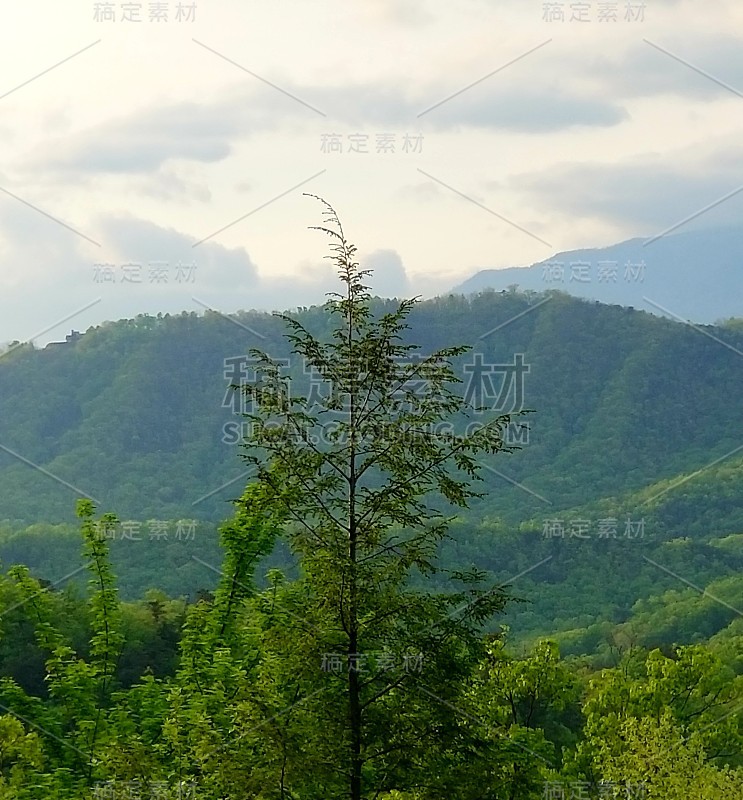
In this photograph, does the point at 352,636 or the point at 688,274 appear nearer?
the point at 352,636

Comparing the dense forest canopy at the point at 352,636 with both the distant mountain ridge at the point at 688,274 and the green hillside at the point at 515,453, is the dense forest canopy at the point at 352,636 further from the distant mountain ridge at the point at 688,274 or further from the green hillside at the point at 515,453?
the distant mountain ridge at the point at 688,274

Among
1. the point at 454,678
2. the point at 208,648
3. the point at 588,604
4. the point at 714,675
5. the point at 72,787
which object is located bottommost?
the point at 588,604

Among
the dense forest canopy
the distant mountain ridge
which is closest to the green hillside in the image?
the dense forest canopy

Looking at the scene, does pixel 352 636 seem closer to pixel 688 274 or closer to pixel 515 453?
pixel 515 453

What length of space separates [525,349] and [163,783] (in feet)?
211

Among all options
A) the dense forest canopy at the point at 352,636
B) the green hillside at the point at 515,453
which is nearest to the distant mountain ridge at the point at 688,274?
the green hillside at the point at 515,453

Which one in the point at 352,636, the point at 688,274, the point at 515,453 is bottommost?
the point at 515,453

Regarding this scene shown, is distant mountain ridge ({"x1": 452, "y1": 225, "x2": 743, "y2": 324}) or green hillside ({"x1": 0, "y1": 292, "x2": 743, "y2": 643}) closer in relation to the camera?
green hillside ({"x1": 0, "y1": 292, "x2": 743, "y2": 643})

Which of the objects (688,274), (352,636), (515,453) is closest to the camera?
(352,636)

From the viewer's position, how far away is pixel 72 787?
9.80 m

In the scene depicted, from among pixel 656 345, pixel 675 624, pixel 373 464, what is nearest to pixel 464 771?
pixel 373 464

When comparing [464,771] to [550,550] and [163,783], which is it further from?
[550,550]

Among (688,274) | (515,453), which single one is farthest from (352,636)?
(688,274)

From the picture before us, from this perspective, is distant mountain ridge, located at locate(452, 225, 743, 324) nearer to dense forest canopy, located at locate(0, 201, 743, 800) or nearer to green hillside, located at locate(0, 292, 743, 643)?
green hillside, located at locate(0, 292, 743, 643)
